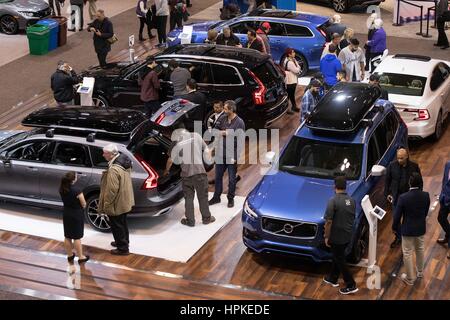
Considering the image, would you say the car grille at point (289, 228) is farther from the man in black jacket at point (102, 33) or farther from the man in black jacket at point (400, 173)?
the man in black jacket at point (102, 33)

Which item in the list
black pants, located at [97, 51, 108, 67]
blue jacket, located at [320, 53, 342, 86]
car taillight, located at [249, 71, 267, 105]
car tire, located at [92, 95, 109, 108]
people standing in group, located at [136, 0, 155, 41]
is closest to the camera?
car taillight, located at [249, 71, 267, 105]

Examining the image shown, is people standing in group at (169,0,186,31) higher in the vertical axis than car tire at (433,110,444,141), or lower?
higher

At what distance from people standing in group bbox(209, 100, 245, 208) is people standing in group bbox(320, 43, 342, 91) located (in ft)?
12.8

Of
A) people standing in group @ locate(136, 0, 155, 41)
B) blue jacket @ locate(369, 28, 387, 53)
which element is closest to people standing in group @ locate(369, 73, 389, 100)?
blue jacket @ locate(369, 28, 387, 53)

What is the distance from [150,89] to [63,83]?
1667mm

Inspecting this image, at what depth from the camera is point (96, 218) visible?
41.4 feet

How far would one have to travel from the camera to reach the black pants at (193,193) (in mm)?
12539

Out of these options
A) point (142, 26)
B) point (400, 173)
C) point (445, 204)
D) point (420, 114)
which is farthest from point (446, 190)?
point (142, 26)

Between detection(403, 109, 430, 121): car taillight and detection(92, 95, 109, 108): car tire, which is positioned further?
detection(92, 95, 109, 108): car tire

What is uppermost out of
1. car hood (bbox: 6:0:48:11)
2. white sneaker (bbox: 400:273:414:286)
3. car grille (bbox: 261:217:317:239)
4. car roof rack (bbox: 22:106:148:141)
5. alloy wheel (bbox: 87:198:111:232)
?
car roof rack (bbox: 22:106:148:141)

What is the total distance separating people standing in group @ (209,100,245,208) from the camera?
515 inches

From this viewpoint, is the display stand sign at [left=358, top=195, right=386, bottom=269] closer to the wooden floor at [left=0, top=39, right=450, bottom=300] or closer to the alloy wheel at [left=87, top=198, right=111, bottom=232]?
the wooden floor at [left=0, top=39, right=450, bottom=300]

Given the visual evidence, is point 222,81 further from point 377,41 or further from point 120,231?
point 120,231

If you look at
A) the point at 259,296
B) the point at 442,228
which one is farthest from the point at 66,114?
the point at 442,228
